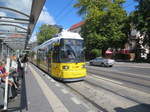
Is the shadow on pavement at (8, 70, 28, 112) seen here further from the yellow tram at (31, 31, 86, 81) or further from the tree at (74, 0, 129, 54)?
the tree at (74, 0, 129, 54)

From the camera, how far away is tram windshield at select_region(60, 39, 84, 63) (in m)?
9.85

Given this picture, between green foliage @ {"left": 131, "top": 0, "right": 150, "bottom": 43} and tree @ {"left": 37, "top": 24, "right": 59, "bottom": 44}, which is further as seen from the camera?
tree @ {"left": 37, "top": 24, "right": 59, "bottom": 44}

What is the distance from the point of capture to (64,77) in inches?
380

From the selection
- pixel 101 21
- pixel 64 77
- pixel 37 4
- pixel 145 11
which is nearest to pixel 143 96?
pixel 64 77

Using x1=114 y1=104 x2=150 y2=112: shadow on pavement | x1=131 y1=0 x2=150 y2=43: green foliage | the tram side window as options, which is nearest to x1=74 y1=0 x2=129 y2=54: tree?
x1=131 y1=0 x2=150 y2=43: green foliage

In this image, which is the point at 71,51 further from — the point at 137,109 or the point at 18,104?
the point at 137,109

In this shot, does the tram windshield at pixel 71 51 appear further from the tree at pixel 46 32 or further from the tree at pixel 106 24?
the tree at pixel 46 32

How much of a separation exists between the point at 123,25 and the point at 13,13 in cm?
3585

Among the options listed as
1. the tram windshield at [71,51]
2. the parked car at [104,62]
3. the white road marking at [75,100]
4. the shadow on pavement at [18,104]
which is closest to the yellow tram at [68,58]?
the tram windshield at [71,51]

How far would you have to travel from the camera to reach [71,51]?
10.1 meters

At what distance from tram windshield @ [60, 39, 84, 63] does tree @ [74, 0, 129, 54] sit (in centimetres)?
2673

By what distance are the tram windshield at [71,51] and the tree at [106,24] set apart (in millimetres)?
26729

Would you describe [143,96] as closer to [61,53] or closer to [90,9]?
[61,53]

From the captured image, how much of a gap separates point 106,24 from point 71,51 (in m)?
29.0
